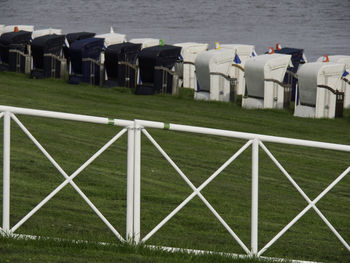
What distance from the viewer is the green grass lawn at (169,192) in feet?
24.5

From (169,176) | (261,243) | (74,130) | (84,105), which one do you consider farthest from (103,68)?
(261,243)

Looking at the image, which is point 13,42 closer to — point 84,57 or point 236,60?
point 84,57

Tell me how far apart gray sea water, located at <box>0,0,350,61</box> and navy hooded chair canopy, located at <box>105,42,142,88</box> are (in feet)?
168

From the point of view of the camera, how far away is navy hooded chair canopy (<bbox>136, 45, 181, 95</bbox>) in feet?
79.1

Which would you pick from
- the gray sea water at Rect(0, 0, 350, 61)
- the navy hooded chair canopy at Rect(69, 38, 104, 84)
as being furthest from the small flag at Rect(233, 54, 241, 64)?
the gray sea water at Rect(0, 0, 350, 61)

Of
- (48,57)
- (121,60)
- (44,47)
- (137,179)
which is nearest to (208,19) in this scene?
(44,47)

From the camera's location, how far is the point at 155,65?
79.5 ft

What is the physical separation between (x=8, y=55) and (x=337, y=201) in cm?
2039

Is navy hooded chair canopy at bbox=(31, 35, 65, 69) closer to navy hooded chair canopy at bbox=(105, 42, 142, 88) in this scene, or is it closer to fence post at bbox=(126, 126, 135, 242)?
navy hooded chair canopy at bbox=(105, 42, 142, 88)

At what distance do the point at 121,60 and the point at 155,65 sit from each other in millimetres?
1781

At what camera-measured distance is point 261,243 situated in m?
8.26

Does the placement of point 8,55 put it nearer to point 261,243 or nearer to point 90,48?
point 90,48

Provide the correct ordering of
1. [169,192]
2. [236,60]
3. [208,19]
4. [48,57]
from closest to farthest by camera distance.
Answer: [169,192] < [236,60] < [48,57] < [208,19]

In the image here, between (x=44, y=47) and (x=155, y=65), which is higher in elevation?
(x=44, y=47)
